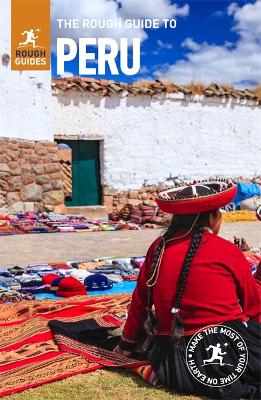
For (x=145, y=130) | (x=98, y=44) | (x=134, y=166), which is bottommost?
(x=134, y=166)

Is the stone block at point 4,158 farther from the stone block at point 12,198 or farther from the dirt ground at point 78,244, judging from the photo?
the dirt ground at point 78,244

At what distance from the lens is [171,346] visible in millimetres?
3154

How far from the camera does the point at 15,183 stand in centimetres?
1283

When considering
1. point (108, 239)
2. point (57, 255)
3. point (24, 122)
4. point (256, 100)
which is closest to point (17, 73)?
point (24, 122)

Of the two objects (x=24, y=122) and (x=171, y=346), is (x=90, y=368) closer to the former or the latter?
(x=171, y=346)

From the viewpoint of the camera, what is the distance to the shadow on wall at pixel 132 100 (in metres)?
13.9

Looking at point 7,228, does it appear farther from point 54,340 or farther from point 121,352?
point 121,352

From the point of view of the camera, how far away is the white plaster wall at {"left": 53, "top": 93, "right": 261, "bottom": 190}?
559 inches

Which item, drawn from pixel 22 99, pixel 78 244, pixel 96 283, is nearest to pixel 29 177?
pixel 22 99

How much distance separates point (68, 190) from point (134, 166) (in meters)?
1.87

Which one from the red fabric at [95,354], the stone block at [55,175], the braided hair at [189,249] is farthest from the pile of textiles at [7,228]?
the braided hair at [189,249]

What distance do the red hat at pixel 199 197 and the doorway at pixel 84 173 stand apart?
11238mm

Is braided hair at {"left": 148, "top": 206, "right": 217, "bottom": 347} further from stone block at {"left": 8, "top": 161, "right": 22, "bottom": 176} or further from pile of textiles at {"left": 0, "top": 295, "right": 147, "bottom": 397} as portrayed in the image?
stone block at {"left": 8, "top": 161, "right": 22, "bottom": 176}

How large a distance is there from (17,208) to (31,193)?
→ 51 cm
